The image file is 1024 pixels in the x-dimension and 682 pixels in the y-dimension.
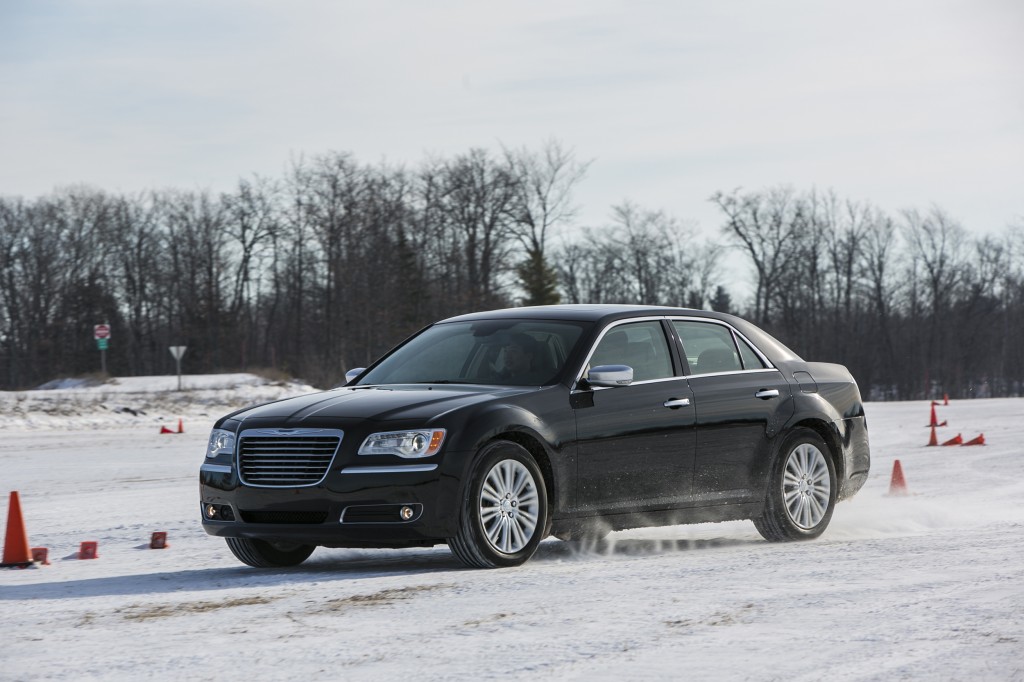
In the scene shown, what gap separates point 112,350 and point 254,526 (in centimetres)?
7728

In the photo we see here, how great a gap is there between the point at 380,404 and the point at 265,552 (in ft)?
4.42

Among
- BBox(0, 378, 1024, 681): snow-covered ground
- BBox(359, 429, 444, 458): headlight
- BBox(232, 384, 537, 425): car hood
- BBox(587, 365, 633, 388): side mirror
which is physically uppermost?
BBox(587, 365, 633, 388): side mirror

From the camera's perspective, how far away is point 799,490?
10.2m

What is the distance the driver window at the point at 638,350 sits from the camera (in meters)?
9.29

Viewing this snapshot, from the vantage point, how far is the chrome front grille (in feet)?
26.2

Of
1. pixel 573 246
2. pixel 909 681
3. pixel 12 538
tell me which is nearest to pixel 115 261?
pixel 573 246

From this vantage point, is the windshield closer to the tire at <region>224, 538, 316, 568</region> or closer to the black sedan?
the black sedan

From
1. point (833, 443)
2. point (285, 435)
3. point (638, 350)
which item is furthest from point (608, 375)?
point (833, 443)

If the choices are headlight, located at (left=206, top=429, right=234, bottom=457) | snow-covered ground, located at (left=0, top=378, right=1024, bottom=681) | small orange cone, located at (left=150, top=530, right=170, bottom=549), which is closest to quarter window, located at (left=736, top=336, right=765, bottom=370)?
snow-covered ground, located at (left=0, top=378, right=1024, bottom=681)

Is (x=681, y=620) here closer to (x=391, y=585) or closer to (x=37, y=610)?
(x=391, y=585)

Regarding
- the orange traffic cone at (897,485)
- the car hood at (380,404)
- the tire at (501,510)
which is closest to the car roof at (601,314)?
the car hood at (380,404)

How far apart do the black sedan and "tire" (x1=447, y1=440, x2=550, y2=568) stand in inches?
0.4

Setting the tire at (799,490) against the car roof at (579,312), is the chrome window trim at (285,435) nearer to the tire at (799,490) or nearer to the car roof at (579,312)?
the car roof at (579,312)

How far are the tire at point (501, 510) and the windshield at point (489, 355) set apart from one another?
2.36ft
